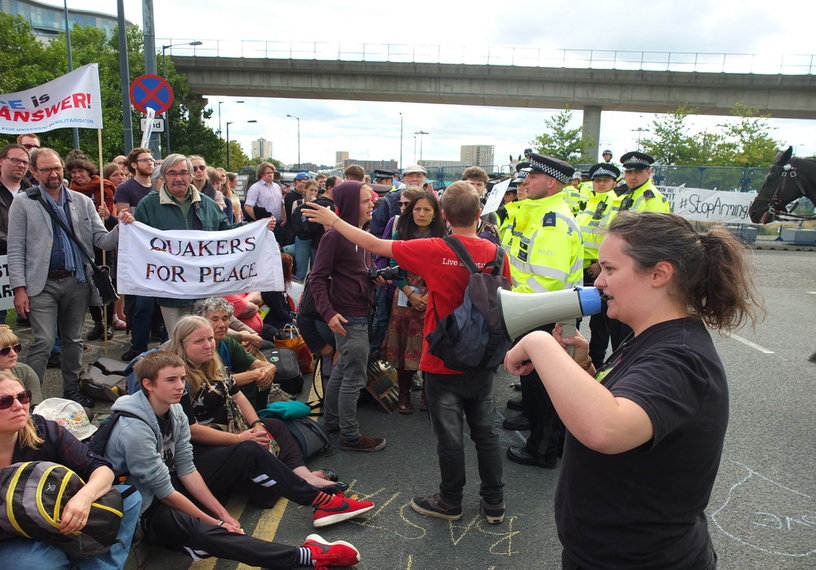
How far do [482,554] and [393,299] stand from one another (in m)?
2.68

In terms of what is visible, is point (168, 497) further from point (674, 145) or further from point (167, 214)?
point (674, 145)

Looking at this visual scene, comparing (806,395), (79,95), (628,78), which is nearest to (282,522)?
(806,395)

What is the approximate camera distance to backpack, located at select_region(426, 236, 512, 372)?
3.19 m

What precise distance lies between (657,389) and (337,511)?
2.54 m

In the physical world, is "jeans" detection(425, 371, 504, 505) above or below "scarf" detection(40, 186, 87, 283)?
below

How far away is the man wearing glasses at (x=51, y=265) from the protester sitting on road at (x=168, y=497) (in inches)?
84.8

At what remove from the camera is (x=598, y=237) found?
18.5 feet

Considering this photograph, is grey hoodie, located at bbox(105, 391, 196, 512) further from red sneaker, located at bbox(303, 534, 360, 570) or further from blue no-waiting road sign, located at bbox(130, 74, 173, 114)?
blue no-waiting road sign, located at bbox(130, 74, 173, 114)

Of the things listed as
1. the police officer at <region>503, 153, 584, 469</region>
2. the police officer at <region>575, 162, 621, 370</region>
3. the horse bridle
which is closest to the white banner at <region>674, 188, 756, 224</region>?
the horse bridle

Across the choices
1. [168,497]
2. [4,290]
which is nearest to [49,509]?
[168,497]

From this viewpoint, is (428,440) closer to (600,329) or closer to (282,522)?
(282,522)

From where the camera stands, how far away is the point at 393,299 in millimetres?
5500

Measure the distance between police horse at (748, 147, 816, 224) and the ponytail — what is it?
934 cm

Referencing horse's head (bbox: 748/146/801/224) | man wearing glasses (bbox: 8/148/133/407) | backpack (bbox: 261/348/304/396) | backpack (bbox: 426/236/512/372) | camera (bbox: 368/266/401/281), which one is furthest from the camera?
horse's head (bbox: 748/146/801/224)
